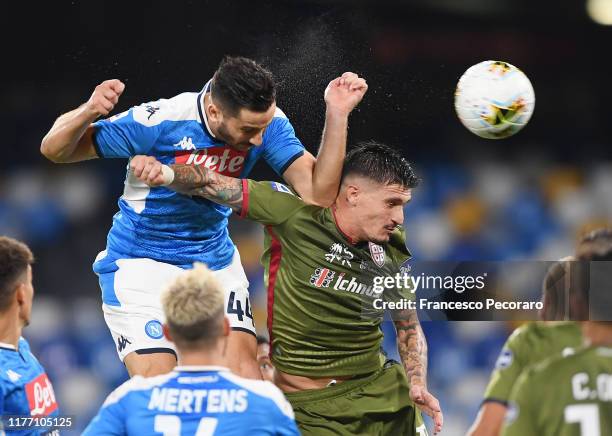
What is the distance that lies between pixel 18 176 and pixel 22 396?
3788 mm

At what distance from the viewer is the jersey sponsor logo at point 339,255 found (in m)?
3.98

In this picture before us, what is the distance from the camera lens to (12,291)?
149 inches

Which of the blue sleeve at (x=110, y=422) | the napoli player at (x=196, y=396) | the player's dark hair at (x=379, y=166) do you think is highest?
the player's dark hair at (x=379, y=166)

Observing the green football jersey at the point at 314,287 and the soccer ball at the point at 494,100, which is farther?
the soccer ball at the point at 494,100

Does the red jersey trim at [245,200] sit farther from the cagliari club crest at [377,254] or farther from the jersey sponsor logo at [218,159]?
the cagliari club crest at [377,254]

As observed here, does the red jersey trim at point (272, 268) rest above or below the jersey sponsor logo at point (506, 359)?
above

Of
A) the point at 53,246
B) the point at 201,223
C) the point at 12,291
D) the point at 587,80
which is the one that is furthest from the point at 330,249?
the point at 587,80

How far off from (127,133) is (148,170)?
1.03 ft

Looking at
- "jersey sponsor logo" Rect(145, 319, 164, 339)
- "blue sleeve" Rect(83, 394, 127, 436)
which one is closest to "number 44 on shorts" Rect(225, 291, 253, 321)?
"jersey sponsor logo" Rect(145, 319, 164, 339)

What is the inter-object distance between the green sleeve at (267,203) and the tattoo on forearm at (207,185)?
34mm

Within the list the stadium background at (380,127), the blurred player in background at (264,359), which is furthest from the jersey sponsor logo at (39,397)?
the stadium background at (380,127)

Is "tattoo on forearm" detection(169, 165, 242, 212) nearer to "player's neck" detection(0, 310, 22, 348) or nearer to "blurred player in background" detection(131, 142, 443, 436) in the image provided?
"blurred player in background" detection(131, 142, 443, 436)

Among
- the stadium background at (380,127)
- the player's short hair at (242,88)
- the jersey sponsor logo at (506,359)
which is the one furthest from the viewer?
the stadium background at (380,127)

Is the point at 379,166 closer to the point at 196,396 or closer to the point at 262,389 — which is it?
the point at 262,389
